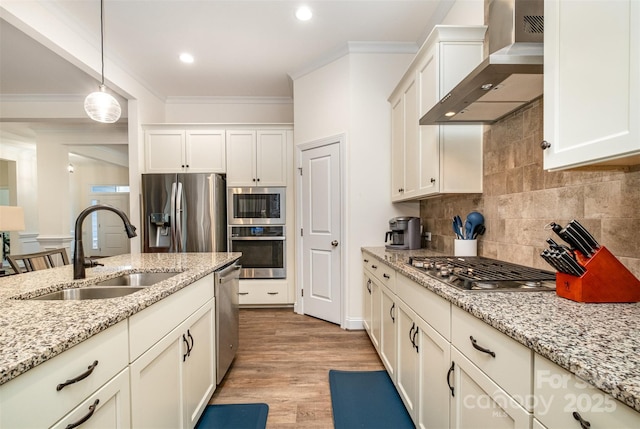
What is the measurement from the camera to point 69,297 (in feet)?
4.56

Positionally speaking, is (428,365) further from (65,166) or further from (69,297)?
(65,166)

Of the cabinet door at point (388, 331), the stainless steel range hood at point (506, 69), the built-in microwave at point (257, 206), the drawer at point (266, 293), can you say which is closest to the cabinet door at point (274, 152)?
the built-in microwave at point (257, 206)

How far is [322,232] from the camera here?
3373 mm

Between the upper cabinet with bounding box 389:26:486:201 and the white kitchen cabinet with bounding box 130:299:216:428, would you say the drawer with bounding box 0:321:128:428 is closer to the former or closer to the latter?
the white kitchen cabinet with bounding box 130:299:216:428

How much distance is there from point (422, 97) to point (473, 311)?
5.68 feet

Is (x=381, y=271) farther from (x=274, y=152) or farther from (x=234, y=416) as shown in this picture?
(x=274, y=152)

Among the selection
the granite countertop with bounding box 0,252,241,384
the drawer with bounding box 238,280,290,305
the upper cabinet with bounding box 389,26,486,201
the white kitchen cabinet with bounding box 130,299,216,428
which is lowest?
the drawer with bounding box 238,280,290,305

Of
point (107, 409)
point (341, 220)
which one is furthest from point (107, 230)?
point (107, 409)

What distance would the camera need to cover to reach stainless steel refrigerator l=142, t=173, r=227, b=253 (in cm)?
361

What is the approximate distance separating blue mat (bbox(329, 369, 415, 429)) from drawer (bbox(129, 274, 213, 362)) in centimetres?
109

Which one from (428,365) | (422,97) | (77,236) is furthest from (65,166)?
(428,365)

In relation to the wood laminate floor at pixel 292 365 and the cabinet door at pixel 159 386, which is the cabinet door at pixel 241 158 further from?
the cabinet door at pixel 159 386

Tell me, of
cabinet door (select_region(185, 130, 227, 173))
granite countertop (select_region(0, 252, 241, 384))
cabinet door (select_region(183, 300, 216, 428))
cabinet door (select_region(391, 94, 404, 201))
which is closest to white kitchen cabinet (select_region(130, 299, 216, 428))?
cabinet door (select_region(183, 300, 216, 428))

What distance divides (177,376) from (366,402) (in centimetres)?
119
